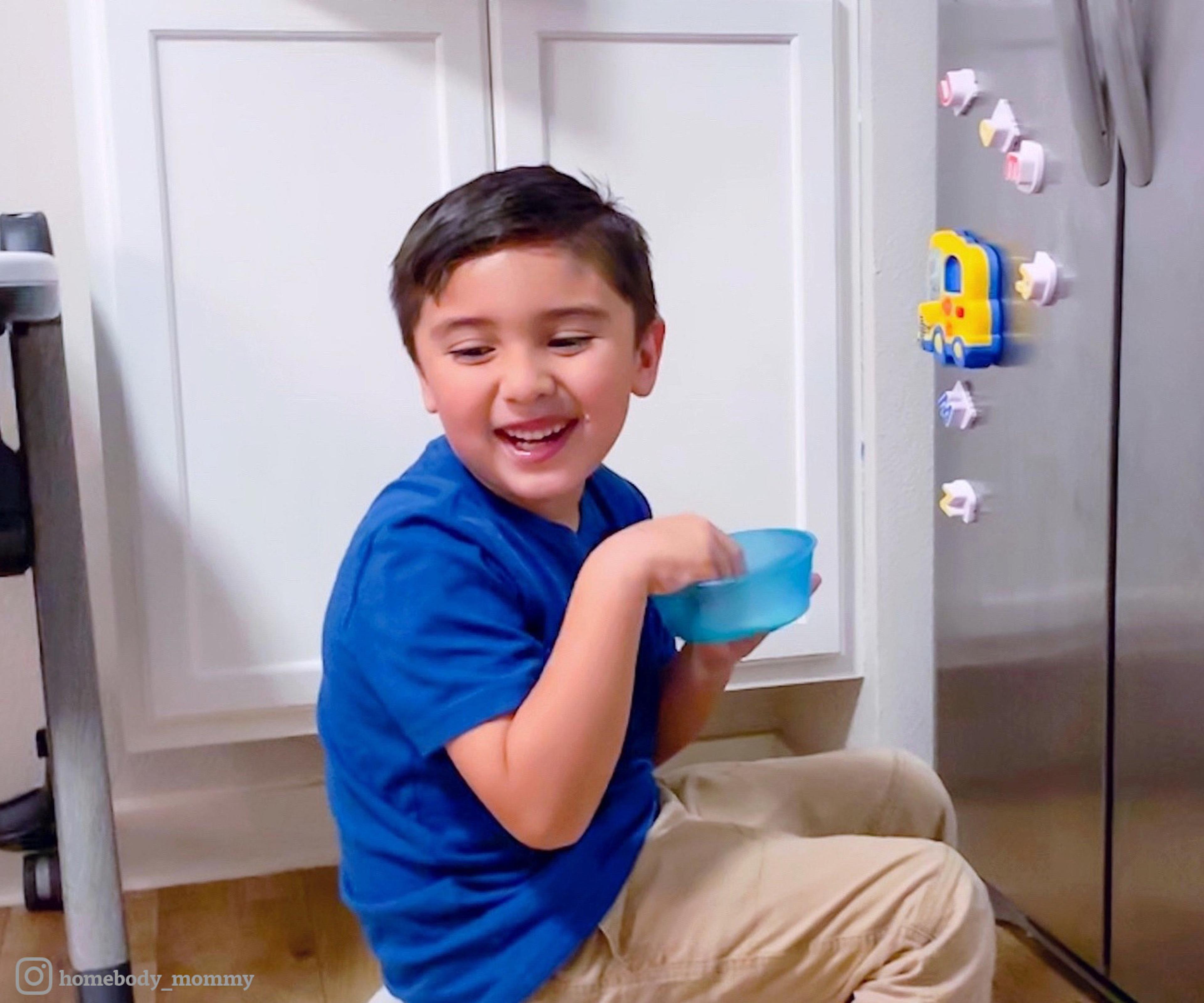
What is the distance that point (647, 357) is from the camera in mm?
905

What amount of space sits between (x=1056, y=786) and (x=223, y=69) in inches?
38.7

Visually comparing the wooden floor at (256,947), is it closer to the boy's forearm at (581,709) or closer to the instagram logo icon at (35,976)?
the instagram logo icon at (35,976)

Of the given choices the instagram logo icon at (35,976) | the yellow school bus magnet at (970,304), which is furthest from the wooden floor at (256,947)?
the yellow school bus magnet at (970,304)

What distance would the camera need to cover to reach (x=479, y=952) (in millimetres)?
773

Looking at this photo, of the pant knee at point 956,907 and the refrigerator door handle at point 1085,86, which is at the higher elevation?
the refrigerator door handle at point 1085,86

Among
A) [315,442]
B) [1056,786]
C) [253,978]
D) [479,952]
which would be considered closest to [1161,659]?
[1056,786]

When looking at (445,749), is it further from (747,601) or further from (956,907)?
(956,907)

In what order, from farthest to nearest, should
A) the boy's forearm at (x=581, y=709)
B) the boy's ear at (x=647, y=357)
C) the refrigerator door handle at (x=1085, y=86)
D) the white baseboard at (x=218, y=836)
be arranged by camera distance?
the white baseboard at (x=218, y=836) → the refrigerator door handle at (x=1085, y=86) → the boy's ear at (x=647, y=357) → the boy's forearm at (x=581, y=709)

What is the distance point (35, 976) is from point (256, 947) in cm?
21

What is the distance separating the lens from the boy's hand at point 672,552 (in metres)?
0.75

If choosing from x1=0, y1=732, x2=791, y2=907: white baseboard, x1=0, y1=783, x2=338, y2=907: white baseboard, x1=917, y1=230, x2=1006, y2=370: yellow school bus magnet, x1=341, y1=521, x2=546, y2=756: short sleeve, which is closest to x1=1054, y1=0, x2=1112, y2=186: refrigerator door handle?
x1=917, y1=230, x2=1006, y2=370: yellow school bus magnet

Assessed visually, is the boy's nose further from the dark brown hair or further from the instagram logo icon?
the instagram logo icon

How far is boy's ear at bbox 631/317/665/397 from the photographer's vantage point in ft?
2.91

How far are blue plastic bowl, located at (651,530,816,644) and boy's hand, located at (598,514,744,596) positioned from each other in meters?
0.02
